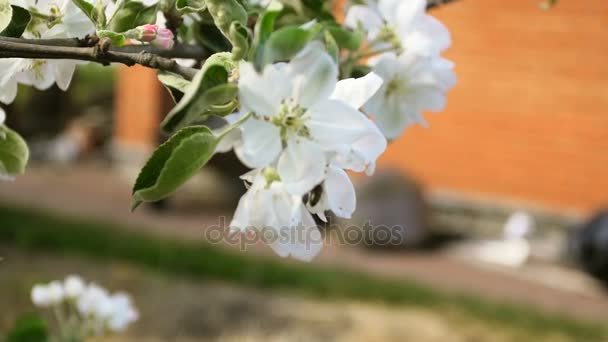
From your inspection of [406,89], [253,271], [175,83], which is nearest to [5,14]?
[175,83]

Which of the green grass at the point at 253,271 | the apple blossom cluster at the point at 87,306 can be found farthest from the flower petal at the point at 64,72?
the green grass at the point at 253,271

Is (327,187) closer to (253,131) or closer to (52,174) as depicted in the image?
(253,131)

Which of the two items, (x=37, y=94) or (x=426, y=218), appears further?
(x=37, y=94)

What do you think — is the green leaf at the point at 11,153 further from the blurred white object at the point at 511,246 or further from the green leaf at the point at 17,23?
the blurred white object at the point at 511,246

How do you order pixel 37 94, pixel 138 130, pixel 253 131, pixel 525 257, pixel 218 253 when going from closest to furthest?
pixel 253 131 → pixel 218 253 → pixel 525 257 → pixel 138 130 → pixel 37 94

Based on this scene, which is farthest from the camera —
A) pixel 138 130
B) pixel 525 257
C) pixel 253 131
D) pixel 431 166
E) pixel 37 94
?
pixel 37 94

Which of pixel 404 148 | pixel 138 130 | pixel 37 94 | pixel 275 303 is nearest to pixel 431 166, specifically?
pixel 404 148
